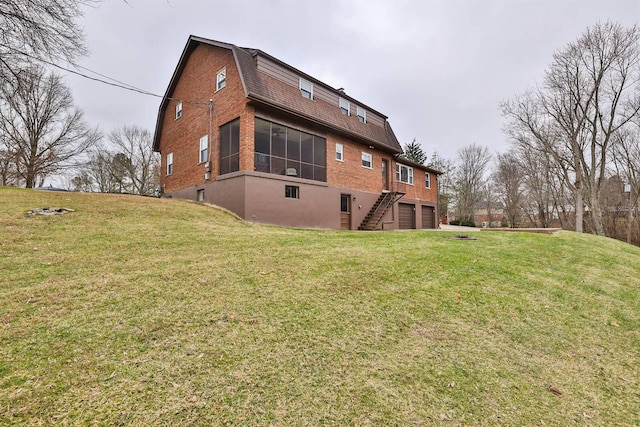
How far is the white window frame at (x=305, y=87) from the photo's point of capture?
14461 mm

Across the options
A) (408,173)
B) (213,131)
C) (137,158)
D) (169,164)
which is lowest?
(169,164)

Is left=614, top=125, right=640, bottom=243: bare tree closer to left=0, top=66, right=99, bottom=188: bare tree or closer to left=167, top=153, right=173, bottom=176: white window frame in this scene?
left=167, top=153, right=173, bottom=176: white window frame

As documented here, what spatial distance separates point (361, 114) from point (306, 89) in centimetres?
477

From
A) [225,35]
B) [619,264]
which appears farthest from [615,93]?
[225,35]

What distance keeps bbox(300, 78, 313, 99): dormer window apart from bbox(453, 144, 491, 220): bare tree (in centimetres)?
3419

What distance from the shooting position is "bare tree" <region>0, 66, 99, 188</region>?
2111cm

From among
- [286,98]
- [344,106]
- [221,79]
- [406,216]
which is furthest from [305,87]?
[406,216]

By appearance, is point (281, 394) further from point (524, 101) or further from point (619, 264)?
point (524, 101)

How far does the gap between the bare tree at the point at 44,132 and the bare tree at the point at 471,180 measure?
4548 centimetres

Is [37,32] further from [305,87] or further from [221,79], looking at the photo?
[305,87]

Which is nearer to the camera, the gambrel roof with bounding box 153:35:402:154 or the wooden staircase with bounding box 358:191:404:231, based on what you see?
the gambrel roof with bounding box 153:35:402:154

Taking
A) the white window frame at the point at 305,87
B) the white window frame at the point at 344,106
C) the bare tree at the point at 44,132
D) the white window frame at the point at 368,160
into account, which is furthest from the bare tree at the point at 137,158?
the white window frame at the point at 368,160

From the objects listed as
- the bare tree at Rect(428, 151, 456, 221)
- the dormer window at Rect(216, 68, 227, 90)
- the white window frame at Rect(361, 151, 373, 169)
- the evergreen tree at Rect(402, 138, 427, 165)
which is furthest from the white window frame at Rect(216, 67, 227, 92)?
the bare tree at Rect(428, 151, 456, 221)

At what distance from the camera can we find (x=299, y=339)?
9.12 feet
